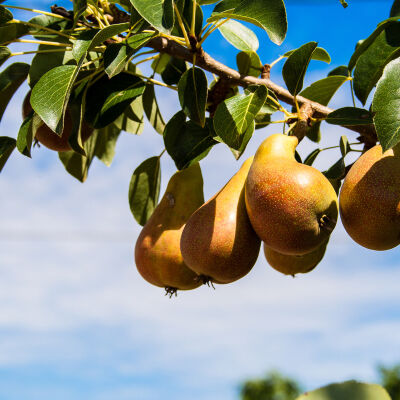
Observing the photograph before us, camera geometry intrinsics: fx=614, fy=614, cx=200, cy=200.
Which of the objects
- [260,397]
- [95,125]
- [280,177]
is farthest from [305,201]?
[260,397]

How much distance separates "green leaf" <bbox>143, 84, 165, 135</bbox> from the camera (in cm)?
122

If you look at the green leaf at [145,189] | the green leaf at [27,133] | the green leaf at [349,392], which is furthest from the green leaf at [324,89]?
the green leaf at [349,392]

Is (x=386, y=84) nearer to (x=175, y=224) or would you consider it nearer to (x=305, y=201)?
(x=305, y=201)

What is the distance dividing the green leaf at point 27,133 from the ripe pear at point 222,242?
0.28m

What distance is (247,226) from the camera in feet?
2.85

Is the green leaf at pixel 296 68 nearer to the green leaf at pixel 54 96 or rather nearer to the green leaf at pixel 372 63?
the green leaf at pixel 372 63

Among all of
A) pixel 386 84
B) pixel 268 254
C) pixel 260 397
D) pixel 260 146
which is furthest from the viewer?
pixel 260 397

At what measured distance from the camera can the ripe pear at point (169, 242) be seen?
98 cm

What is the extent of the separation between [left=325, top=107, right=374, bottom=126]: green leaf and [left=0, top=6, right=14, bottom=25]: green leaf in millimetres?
560

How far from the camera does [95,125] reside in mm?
992

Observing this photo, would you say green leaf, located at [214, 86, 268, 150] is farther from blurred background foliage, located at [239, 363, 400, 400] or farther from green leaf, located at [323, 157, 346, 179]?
blurred background foliage, located at [239, 363, 400, 400]

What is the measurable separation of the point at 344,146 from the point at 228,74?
22 cm

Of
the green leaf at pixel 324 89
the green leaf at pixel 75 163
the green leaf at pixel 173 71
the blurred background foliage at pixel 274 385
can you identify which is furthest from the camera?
the blurred background foliage at pixel 274 385

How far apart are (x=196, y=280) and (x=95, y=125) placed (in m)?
0.30
